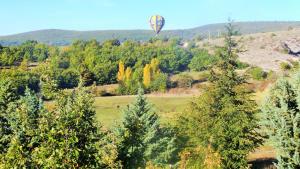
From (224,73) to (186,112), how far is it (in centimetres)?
944

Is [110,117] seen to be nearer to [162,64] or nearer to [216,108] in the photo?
[216,108]

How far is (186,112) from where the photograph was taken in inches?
1784

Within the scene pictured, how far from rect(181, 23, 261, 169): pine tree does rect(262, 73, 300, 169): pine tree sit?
940cm

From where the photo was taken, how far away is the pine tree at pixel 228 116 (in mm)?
34688

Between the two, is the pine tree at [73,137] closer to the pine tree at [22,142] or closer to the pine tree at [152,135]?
the pine tree at [22,142]

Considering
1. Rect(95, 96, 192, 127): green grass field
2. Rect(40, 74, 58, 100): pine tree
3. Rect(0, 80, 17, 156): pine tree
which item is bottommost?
Rect(95, 96, 192, 127): green grass field

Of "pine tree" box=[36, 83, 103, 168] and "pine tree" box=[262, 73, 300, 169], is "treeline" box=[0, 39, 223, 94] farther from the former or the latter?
"pine tree" box=[36, 83, 103, 168]

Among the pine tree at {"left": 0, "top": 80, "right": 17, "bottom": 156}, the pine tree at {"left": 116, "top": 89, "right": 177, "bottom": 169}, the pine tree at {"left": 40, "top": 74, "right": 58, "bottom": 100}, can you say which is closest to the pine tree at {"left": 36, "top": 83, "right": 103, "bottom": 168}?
the pine tree at {"left": 40, "top": 74, "right": 58, "bottom": 100}

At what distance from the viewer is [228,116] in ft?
115

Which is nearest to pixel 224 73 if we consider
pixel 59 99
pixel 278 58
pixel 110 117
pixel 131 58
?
pixel 59 99

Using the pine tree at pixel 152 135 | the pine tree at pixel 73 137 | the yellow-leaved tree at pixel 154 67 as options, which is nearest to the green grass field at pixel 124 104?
the yellow-leaved tree at pixel 154 67

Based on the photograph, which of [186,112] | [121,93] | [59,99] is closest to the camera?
[59,99]

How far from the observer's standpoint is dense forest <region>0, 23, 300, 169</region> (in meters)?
13.9

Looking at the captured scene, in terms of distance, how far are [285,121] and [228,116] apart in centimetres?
1205
